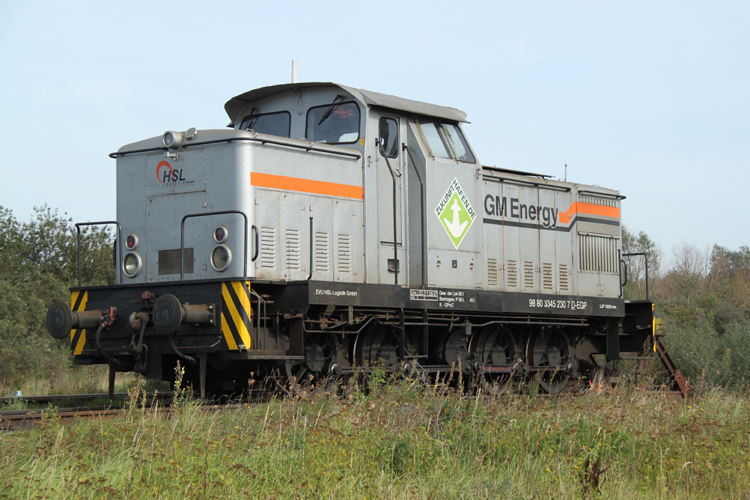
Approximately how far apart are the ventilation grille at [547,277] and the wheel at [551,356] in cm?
66

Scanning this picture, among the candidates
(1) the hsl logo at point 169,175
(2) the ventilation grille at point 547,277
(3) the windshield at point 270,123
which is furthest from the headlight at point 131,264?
(2) the ventilation grille at point 547,277

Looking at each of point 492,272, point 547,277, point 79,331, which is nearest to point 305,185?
point 79,331

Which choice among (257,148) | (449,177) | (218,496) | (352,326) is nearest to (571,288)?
(449,177)

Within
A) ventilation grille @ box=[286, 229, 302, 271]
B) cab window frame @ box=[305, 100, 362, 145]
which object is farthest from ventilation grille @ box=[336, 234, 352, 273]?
cab window frame @ box=[305, 100, 362, 145]

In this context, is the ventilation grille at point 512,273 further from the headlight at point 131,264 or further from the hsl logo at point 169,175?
the headlight at point 131,264

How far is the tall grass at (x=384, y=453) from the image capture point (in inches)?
Answer: 200

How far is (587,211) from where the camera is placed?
1286 cm

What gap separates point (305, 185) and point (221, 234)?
1195 mm

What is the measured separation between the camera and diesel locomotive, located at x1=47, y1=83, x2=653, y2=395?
28.2 ft

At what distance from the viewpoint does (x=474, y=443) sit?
6594 millimetres

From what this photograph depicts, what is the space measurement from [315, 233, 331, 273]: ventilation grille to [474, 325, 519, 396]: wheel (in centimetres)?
289

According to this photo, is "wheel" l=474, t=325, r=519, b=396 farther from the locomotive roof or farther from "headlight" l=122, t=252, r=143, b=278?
"headlight" l=122, t=252, r=143, b=278

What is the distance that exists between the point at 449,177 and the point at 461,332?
7.09 ft

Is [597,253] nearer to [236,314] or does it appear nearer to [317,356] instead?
[317,356]
